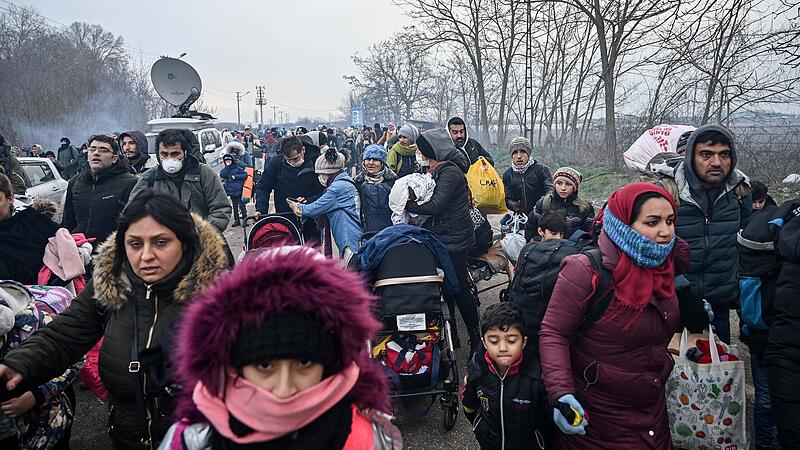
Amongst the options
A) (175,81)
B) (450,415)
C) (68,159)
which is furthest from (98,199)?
(68,159)

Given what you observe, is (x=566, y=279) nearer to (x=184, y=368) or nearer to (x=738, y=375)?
(x=738, y=375)

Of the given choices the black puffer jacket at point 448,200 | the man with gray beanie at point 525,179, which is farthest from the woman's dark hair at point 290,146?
the man with gray beanie at point 525,179

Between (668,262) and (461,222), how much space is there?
93.1 inches

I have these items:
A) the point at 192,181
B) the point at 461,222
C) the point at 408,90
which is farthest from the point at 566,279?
the point at 408,90

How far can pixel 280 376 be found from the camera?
128 cm

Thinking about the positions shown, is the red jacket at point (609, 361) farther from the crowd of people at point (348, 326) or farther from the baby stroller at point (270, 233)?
the baby stroller at point (270, 233)

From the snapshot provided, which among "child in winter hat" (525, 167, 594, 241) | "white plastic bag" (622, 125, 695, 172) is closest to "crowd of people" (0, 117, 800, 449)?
"white plastic bag" (622, 125, 695, 172)

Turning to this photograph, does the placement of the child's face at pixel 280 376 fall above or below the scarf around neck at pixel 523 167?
below

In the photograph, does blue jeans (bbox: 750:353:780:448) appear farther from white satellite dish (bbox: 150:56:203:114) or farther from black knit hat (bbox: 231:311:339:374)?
white satellite dish (bbox: 150:56:203:114)

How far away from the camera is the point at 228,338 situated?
1.28 m

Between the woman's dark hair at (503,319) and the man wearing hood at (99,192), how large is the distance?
3.93 metres

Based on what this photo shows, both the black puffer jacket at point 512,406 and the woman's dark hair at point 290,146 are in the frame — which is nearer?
the black puffer jacket at point 512,406

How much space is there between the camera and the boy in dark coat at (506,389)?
8.27ft

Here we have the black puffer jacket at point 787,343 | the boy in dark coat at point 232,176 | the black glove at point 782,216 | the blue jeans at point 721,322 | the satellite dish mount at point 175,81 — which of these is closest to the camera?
the black puffer jacket at point 787,343
